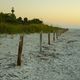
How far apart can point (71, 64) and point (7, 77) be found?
5.04 meters

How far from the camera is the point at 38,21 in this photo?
8375 centimetres

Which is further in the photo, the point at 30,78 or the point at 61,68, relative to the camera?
the point at 61,68

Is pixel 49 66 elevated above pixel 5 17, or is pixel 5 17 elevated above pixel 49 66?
pixel 5 17

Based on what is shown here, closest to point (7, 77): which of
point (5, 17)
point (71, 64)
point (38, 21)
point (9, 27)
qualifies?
point (71, 64)

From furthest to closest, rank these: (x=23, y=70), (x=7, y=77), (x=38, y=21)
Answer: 1. (x=38, y=21)
2. (x=23, y=70)
3. (x=7, y=77)

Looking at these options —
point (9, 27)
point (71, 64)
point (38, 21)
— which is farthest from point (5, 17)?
point (71, 64)

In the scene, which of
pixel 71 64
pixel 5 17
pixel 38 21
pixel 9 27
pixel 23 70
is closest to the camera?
pixel 23 70

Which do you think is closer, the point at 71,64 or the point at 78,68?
the point at 78,68

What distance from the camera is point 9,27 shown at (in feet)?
155

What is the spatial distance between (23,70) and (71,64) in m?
3.61

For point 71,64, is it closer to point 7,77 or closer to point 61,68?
point 61,68

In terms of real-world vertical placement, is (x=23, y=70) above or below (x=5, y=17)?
below

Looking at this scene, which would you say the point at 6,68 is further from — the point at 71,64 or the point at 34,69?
the point at 71,64

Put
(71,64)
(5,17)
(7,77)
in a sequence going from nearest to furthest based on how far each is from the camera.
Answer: (7,77)
(71,64)
(5,17)
